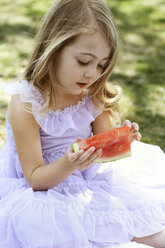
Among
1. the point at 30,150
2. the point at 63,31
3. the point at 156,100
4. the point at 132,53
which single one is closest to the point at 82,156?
the point at 30,150

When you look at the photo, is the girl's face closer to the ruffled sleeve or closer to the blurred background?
the ruffled sleeve

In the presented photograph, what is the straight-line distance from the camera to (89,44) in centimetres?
249

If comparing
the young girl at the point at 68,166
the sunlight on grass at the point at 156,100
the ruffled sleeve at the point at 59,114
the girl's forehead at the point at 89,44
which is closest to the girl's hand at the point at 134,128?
the young girl at the point at 68,166

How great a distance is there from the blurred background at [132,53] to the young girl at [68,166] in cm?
67

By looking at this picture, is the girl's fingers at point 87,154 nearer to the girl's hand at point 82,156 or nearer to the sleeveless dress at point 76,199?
the girl's hand at point 82,156

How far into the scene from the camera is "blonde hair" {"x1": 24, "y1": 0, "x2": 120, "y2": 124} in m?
2.50

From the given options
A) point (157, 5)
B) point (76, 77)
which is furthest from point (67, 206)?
point (157, 5)

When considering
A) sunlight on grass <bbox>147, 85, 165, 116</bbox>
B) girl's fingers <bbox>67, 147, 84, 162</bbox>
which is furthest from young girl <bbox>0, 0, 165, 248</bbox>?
sunlight on grass <bbox>147, 85, 165, 116</bbox>

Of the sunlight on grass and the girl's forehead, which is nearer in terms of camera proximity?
the girl's forehead

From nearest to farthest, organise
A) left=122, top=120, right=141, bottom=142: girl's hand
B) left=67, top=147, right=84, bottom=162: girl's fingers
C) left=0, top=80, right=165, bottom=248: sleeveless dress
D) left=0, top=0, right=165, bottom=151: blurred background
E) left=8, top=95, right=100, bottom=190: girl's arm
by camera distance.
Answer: left=67, top=147, right=84, bottom=162: girl's fingers
left=0, top=80, right=165, bottom=248: sleeveless dress
left=8, top=95, right=100, bottom=190: girl's arm
left=122, top=120, right=141, bottom=142: girl's hand
left=0, top=0, right=165, bottom=151: blurred background

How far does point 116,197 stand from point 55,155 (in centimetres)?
54

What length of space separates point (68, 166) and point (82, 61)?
0.67 meters

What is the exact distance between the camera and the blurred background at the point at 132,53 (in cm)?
443

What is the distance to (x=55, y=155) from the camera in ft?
9.56
